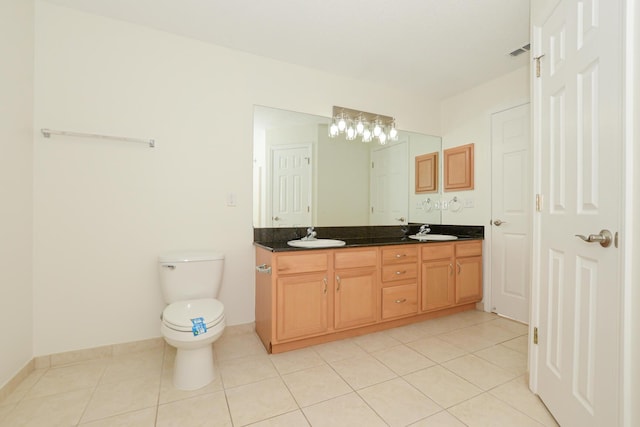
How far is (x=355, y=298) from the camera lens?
2260 mm

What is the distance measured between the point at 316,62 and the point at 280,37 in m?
→ 0.44

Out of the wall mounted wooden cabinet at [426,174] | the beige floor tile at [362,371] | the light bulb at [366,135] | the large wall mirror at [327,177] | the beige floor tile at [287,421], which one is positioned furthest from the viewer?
the wall mounted wooden cabinet at [426,174]

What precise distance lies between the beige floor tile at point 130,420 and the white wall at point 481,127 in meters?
3.02

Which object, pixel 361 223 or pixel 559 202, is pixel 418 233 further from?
pixel 559 202

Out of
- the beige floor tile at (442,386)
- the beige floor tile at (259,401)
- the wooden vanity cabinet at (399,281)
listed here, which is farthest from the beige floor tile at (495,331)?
the beige floor tile at (259,401)

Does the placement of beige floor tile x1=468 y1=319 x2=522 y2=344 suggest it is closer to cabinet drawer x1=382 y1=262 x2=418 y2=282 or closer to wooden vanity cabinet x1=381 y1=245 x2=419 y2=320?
wooden vanity cabinet x1=381 y1=245 x2=419 y2=320

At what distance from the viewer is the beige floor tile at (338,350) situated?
200cm

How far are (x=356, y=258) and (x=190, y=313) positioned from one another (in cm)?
123

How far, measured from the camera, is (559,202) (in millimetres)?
1346

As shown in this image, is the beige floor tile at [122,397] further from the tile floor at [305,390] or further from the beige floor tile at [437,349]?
the beige floor tile at [437,349]

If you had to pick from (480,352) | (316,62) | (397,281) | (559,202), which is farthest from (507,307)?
(316,62)

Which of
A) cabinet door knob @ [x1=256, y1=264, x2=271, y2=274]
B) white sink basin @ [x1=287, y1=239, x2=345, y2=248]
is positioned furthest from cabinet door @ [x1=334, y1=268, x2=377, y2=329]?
cabinet door knob @ [x1=256, y1=264, x2=271, y2=274]

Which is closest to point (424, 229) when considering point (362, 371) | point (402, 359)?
point (402, 359)

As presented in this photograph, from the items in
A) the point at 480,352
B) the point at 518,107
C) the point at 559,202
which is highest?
the point at 518,107
